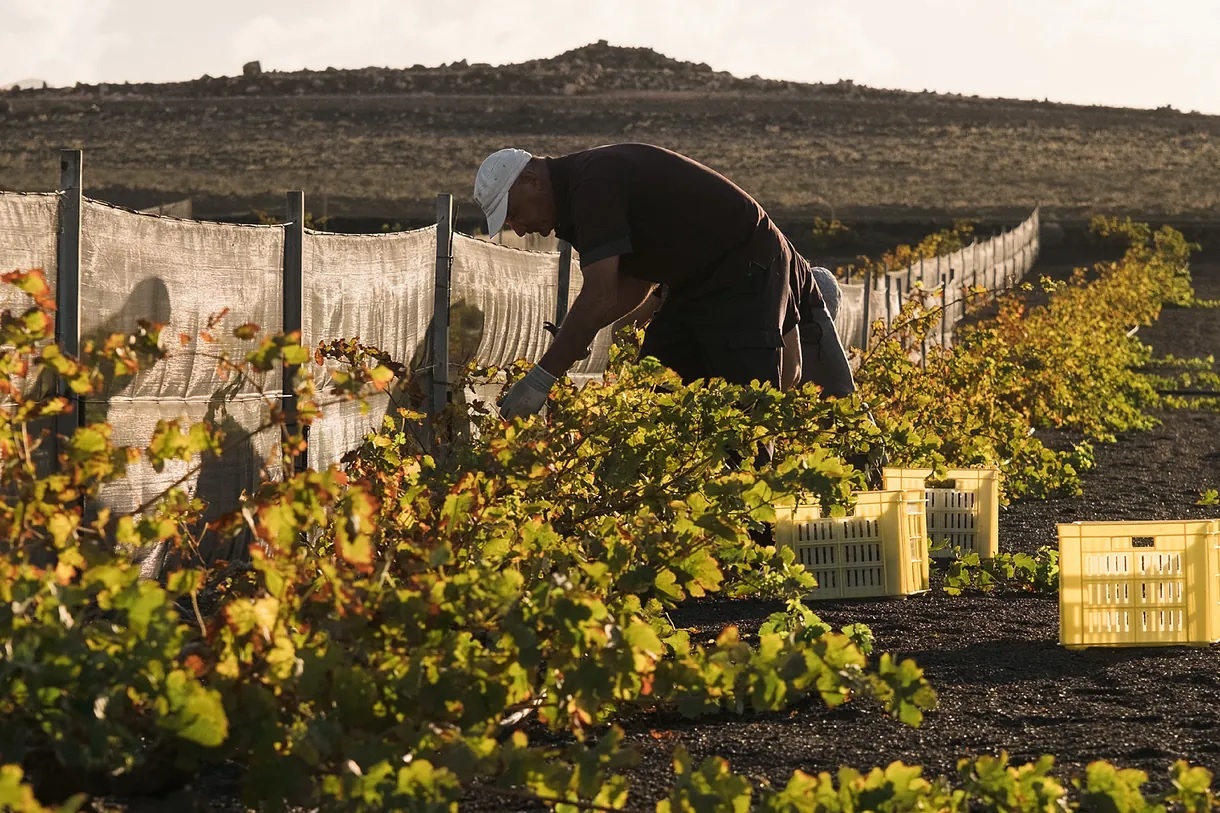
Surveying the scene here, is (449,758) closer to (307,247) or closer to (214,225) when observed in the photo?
(214,225)

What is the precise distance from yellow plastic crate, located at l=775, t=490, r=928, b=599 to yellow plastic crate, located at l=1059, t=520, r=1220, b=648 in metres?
0.96

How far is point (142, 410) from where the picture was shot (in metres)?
6.26

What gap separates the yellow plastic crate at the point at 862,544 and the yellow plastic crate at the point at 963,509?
0.81 metres

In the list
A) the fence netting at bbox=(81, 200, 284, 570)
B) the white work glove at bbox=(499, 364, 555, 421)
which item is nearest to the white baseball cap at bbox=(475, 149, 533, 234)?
the white work glove at bbox=(499, 364, 555, 421)

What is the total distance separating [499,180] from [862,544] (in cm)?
188

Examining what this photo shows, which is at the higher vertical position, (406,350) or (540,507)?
(406,350)

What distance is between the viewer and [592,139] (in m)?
77.2

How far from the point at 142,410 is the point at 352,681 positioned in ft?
12.5

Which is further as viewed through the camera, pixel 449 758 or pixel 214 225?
pixel 214 225

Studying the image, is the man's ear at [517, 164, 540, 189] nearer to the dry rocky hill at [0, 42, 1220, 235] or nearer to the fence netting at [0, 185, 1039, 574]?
the fence netting at [0, 185, 1039, 574]

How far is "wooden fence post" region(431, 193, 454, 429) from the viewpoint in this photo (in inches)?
310

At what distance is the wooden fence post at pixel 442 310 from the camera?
7.88 m

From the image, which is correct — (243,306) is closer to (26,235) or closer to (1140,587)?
(26,235)

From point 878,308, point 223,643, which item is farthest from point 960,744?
point 878,308
